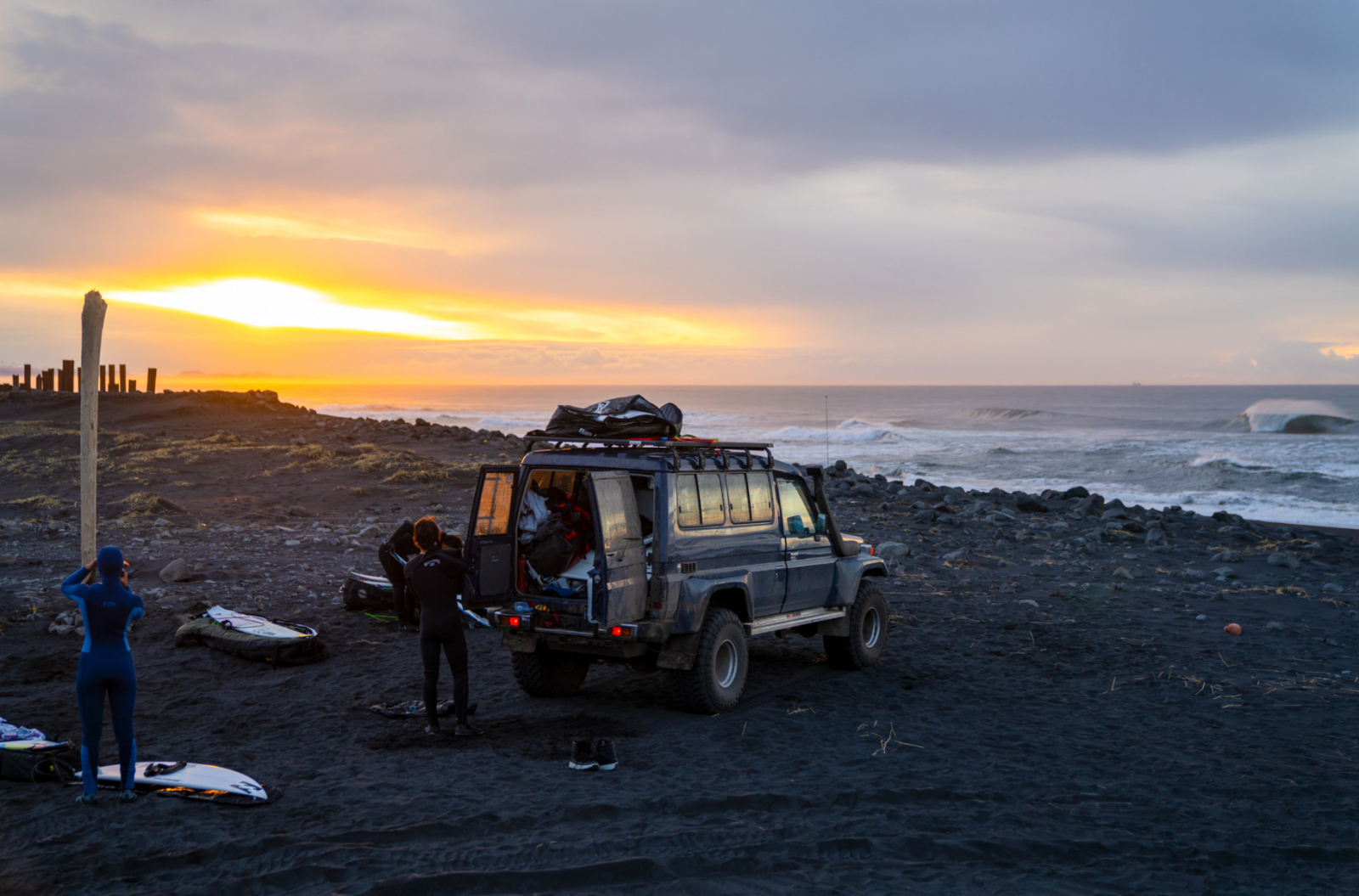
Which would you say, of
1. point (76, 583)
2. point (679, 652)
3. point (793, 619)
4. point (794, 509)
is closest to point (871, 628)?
point (793, 619)

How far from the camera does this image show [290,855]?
17.5 feet

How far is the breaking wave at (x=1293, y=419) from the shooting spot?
69.9m

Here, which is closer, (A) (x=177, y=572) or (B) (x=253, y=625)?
(B) (x=253, y=625)

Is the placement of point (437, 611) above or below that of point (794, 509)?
below

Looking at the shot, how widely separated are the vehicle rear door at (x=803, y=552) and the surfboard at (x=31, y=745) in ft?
19.7

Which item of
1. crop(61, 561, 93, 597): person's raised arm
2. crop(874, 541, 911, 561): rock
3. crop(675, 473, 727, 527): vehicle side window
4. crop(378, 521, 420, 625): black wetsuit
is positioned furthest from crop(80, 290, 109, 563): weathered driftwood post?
crop(874, 541, 911, 561): rock

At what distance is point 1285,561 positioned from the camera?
18.0 m

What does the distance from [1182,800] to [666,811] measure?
3.57 metres

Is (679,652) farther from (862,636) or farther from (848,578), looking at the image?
(862,636)

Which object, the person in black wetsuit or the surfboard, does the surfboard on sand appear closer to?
the surfboard

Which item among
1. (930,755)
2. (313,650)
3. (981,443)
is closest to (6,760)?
(313,650)

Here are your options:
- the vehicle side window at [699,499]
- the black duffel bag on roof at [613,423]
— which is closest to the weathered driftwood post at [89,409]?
the black duffel bag on roof at [613,423]

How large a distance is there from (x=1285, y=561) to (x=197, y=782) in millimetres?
18764

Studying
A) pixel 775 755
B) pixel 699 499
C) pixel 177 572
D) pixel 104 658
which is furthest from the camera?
pixel 177 572
